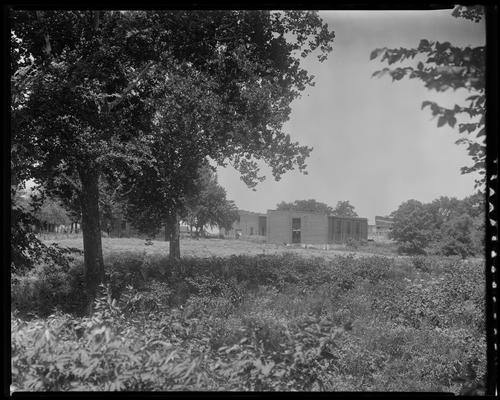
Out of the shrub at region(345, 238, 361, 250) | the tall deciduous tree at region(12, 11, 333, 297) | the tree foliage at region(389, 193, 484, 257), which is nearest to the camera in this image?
the tall deciduous tree at region(12, 11, 333, 297)

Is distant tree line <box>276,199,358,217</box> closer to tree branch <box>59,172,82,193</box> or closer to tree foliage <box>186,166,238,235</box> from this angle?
tree foliage <box>186,166,238,235</box>

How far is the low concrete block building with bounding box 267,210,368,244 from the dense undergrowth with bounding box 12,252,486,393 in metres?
22.2

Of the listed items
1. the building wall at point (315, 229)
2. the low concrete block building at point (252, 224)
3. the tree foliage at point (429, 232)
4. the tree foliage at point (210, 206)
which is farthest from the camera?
the building wall at point (315, 229)

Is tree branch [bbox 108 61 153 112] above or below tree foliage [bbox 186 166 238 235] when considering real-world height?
above

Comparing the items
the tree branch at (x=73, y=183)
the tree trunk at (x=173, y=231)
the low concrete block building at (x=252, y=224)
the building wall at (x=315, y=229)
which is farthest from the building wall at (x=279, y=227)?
the tree branch at (x=73, y=183)

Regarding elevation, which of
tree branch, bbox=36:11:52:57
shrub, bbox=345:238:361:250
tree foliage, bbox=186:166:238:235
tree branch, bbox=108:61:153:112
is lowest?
shrub, bbox=345:238:361:250

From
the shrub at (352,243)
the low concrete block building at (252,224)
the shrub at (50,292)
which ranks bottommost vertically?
the shrub at (352,243)

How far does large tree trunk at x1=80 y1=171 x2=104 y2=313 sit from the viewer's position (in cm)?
1008

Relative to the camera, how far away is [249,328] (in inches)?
249

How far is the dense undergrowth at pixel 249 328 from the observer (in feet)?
13.3

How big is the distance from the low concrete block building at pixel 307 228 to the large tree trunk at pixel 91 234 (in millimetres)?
28691

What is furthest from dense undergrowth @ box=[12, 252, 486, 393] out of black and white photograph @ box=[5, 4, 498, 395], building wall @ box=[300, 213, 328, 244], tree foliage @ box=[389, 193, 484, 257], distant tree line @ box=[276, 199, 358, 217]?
building wall @ box=[300, 213, 328, 244]

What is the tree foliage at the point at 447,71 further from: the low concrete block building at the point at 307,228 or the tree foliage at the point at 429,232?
the low concrete block building at the point at 307,228
